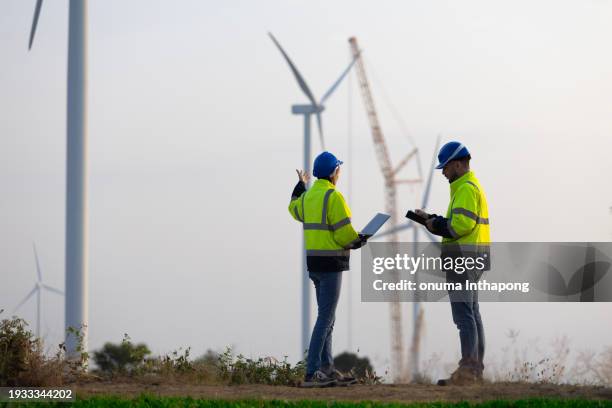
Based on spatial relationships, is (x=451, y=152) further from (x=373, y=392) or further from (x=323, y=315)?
(x=373, y=392)

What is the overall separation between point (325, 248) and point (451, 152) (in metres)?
2.21

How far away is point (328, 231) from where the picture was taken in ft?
53.1

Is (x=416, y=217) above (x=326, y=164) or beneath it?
beneath

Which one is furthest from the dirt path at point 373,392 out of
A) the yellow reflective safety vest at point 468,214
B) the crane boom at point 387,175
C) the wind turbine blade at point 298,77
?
the crane boom at point 387,175

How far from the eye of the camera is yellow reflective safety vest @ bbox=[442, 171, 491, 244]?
15.8 m

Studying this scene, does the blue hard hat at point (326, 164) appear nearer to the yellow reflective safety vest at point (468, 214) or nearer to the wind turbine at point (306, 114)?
the yellow reflective safety vest at point (468, 214)

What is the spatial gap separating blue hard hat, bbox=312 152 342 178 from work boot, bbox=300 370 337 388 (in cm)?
280

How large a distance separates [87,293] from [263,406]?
17.5 m

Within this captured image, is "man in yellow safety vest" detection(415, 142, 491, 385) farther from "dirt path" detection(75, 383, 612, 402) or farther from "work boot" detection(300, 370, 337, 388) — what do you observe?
"work boot" detection(300, 370, 337, 388)

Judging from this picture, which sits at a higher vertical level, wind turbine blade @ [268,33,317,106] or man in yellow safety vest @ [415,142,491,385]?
wind turbine blade @ [268,33,317,106]

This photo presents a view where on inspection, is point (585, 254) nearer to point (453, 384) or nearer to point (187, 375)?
point (453, 384)

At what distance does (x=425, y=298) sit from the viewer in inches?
706

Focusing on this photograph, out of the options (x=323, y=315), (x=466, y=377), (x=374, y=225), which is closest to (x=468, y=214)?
(x=374, y=225)

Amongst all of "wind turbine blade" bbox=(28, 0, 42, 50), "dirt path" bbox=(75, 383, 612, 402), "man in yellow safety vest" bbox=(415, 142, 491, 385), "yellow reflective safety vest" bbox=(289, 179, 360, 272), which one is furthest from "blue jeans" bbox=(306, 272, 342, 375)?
"wind turbine blade" bbox=(28, 0, 42, 50)
